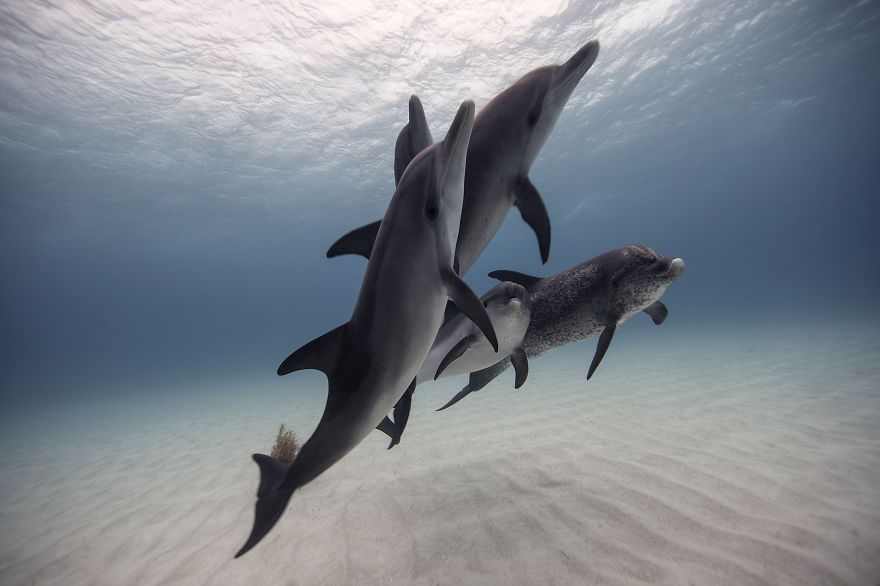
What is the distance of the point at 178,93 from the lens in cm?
1491

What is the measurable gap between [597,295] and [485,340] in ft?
3.75

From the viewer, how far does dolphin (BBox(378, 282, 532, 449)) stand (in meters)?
3.26

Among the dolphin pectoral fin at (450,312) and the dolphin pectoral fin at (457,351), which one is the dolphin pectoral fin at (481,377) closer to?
the dolphin pectoral fin at (457,351)

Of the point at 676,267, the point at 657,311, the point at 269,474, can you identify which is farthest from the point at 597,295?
Answer: the point at 269,474

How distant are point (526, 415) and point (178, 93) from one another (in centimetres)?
1870

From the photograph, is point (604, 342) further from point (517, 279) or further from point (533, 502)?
point (533, 502)

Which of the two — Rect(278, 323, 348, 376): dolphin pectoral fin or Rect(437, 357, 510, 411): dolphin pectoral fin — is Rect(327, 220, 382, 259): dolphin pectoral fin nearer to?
Rect(278, 323, 348, 376): dolphin pectoral fin

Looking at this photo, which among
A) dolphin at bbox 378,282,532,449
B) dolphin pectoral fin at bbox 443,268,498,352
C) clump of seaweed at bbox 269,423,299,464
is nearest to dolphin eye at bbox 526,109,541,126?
dolphin pectoral fin at bbox 443,268,498,352

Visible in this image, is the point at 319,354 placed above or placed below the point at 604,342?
above

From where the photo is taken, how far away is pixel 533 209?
2.53m

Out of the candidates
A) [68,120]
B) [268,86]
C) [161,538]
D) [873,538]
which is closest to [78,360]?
[68,120]

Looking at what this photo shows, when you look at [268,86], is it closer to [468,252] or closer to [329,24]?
[329,24]

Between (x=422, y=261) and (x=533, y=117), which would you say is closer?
(x=422, y=261)

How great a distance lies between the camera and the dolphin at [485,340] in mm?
3262
